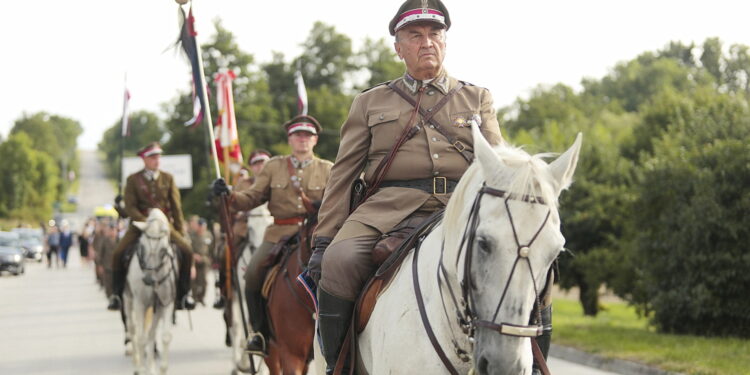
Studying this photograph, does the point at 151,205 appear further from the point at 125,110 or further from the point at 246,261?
the point at 125,110

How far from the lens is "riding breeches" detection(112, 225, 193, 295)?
12648 mm

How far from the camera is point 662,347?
42.2ft

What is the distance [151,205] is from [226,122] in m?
1.55

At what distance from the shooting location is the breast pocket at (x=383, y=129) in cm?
508

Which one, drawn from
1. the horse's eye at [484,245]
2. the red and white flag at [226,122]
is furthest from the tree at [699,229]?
the horse's eye at [484,245]

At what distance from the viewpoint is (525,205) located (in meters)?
3.83

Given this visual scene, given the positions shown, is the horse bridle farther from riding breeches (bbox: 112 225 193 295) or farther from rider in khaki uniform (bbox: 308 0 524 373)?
riding breeches (bbox: 112 225 193 295)

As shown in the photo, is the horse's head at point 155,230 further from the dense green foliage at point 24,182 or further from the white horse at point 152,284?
the dense green foliage at point 24,182

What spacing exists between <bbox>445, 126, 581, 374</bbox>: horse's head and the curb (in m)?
7.72

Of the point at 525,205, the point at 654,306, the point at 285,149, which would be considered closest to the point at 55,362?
the point at 654,306

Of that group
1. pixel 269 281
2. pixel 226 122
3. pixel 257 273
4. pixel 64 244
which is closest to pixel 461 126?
pixel 269 281

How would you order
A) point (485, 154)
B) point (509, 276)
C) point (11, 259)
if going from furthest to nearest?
point (11, 259) → point (485, 154) → point (509, 276)

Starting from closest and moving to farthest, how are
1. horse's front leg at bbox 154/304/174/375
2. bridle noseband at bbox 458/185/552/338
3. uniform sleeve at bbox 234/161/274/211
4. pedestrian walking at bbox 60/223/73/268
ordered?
bridle noseband at bbox 458/185/552/338 → uniform sleeve at bbox 234/161/274/211 → horse's front leg at bbox 154/304/174/375 → pedestrian walking at bbox 60/223/73/268

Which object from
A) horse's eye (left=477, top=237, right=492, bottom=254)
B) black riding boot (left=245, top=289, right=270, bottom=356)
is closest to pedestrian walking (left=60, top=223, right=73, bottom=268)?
black riding boot (left=245, top=289, right=270, bottom=356)
